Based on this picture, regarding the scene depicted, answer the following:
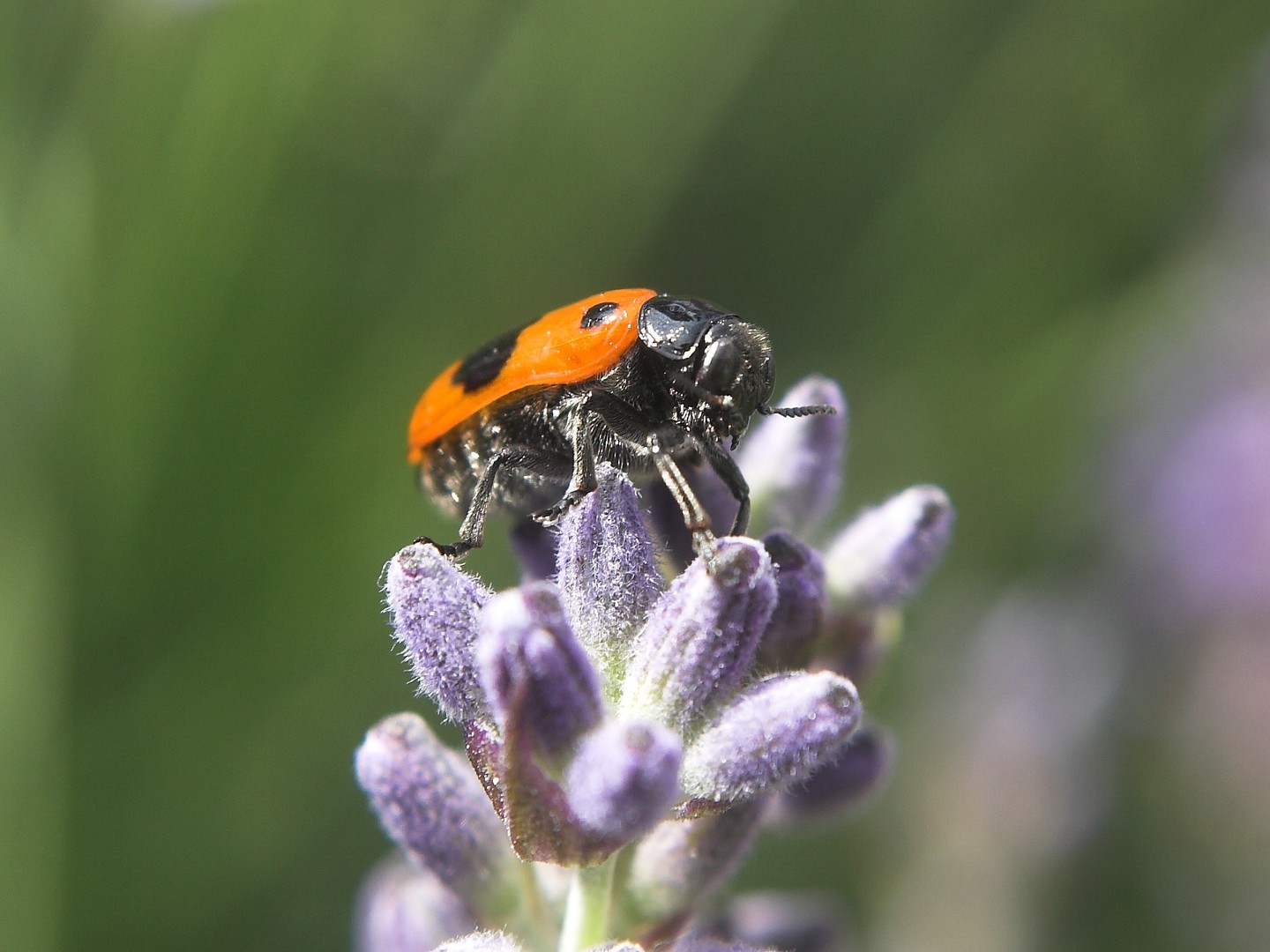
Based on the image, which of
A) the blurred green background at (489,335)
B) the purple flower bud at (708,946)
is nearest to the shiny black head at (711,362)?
the purple flower bud at (708,946)

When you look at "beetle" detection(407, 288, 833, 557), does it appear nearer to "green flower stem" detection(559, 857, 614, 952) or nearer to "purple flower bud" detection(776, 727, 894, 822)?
"purple flower bud" detection(776, 727, 894, 822)

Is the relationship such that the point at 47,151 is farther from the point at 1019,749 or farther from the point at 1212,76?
the point at 1212,76

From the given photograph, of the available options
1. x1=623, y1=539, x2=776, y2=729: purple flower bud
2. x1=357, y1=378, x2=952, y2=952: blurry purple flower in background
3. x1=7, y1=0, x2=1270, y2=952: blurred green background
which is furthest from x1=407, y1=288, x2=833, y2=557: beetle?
x1=7, y1=0, x2=1270, y2=952: blurred green background

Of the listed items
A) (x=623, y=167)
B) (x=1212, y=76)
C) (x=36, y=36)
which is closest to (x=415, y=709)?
(x=623, y=167)

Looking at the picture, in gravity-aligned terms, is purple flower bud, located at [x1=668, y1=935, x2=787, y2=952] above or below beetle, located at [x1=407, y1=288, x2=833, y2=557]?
below

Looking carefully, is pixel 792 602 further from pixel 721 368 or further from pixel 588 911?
pixel 588 911

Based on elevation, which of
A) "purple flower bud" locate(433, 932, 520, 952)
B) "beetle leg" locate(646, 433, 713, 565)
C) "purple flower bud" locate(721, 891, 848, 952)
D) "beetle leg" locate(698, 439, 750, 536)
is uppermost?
"beetle leg" locate(698, 439, 750, 536)
